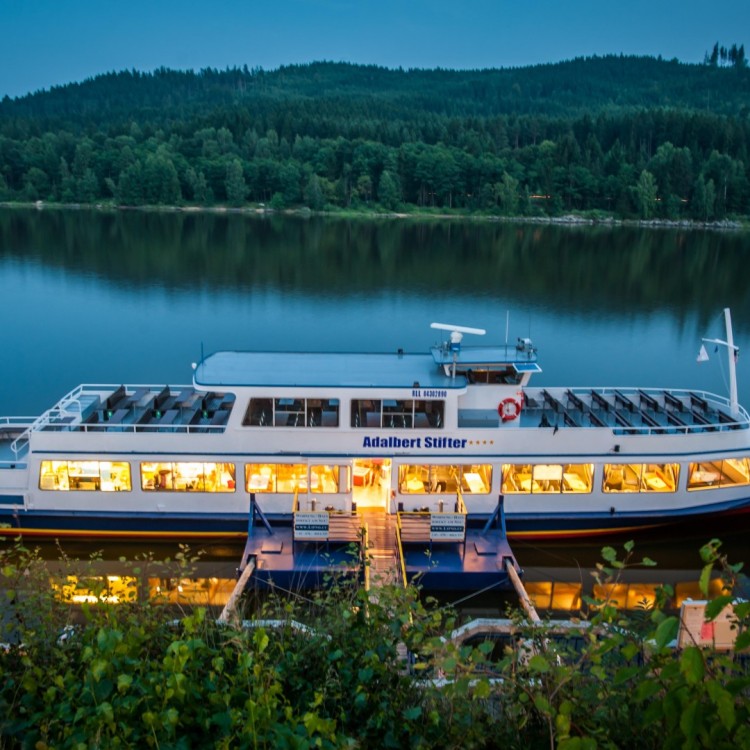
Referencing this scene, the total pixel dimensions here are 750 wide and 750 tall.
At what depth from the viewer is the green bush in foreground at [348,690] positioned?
463 cm

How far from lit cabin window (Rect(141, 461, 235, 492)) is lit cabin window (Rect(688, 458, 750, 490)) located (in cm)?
1250

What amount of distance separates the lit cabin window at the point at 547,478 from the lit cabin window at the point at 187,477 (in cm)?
736

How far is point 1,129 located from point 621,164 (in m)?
123

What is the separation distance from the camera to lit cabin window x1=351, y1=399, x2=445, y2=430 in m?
18.5

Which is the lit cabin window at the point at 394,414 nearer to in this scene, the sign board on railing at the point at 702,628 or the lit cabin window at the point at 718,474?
the lit cabin window at the point at 718,474

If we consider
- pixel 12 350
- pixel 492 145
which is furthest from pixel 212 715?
pixel 492 145

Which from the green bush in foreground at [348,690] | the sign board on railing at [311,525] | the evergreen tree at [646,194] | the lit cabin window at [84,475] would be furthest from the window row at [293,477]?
the evergreen tree at [646,194]

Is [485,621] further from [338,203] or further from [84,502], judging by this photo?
[338,203]

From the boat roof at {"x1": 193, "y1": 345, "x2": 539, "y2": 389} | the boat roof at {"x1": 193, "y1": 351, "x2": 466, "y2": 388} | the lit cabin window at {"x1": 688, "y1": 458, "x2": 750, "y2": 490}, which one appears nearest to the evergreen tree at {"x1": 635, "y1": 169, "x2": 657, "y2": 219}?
the lit cabin window at {"x1": 688, "y1": 458, "x2": 750, "y2": 490}

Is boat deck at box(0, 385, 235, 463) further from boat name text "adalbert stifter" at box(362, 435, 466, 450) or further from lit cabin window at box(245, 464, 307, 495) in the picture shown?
boat name text "adalbert stifter" at box(362, 435, 466, 450)

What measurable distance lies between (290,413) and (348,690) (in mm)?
12445

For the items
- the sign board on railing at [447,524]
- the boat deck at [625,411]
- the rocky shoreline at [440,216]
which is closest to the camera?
the sign board on railing at [447,524]

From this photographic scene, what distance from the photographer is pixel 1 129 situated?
14800 centimetres

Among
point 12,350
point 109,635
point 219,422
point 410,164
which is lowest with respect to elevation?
point 12,350
